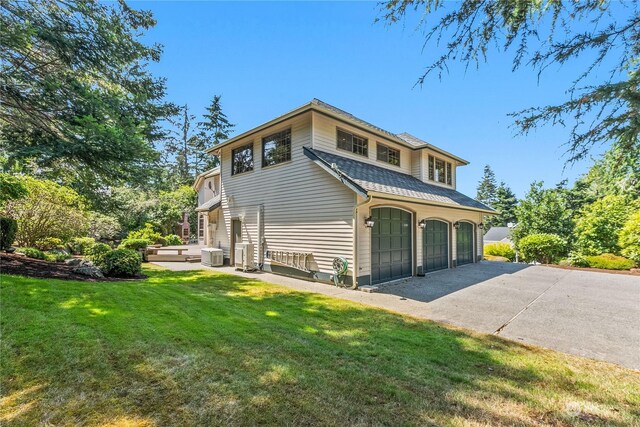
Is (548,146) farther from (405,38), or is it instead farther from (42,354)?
(42,354)

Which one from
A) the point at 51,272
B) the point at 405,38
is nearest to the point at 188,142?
the point at 51,272

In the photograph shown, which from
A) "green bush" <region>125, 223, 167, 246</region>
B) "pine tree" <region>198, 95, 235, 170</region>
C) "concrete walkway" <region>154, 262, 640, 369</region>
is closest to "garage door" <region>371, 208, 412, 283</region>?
"concrete walkway" <region>154, 262, 640, 369</region>

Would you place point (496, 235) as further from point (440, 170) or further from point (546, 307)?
point (546, 307)

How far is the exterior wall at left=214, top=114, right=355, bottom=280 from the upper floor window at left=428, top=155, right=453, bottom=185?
686 cm

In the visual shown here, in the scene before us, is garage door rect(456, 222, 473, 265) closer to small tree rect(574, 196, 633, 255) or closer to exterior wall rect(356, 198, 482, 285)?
exterior wall rect(356, 198, 482, 285)

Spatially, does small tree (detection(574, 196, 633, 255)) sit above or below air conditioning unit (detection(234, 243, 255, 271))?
above

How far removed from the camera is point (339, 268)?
8227 millimetres

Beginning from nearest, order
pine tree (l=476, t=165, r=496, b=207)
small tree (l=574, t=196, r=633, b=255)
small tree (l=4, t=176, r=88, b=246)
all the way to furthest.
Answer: small tree (l=4, t=176, r=88, b=246) < small tree (l=574, t=196, r=633, b=255) < pine tree (l=476, t=165, r=496, b=207)

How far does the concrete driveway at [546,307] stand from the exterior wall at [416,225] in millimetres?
770

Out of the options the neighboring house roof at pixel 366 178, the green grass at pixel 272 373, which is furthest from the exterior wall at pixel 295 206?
the green grass at pixel 272 373

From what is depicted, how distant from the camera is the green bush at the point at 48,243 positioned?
12.2 meters

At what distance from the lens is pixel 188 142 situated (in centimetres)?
3531

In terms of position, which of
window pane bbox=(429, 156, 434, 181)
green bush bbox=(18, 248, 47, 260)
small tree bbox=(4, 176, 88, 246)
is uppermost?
window pane bbox=(429, 156, 434, 181)

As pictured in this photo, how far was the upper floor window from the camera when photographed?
13446mm
